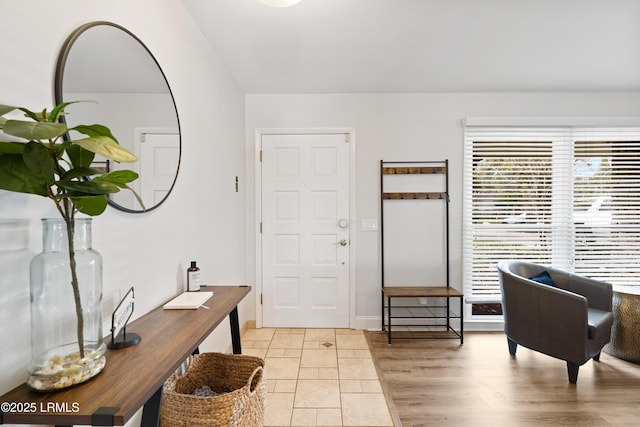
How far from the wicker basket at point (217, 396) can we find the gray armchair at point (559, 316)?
2.13 metres

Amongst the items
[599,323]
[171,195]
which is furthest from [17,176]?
[599,323]

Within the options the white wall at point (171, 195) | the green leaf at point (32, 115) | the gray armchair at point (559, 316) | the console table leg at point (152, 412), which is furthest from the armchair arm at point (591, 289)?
the green leaf at point (32, 115)

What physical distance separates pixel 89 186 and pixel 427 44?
2389 mm

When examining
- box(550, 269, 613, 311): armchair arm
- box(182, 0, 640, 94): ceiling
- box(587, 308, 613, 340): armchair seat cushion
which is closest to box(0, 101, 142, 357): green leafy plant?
box(182, 0, 640, 94): ceiling

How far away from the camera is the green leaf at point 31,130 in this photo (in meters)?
0.60

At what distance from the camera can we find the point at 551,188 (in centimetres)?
323

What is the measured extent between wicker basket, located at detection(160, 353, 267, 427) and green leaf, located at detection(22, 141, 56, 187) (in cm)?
102

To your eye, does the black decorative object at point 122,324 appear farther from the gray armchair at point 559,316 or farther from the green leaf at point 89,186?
the gray armchair at point 559,316

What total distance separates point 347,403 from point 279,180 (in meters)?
2.14

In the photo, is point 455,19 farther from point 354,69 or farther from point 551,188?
point 551,188

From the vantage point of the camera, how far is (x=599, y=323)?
229cm

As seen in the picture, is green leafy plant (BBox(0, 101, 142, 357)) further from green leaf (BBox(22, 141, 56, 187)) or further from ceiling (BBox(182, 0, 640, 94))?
ceiling (BBox(182, 0, 640, 94))

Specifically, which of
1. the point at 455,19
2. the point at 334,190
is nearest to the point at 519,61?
the point at 455,19

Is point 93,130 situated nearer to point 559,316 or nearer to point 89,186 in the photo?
point 89,186
